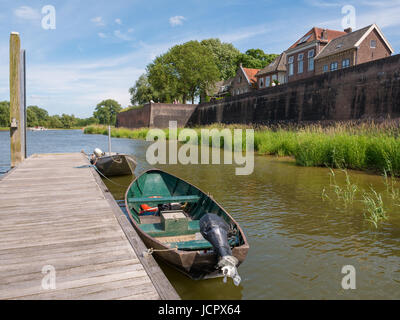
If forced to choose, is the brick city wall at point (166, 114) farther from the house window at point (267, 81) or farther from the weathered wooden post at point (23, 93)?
the weathered wooden post at point (23, 93)

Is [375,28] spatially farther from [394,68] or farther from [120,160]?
[120,160]

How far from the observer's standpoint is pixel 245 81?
43156 millimetres

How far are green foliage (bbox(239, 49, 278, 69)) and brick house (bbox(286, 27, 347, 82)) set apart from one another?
61.3 feet

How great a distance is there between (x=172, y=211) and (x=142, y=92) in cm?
5706

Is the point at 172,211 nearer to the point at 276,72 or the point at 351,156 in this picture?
the point at 351,156

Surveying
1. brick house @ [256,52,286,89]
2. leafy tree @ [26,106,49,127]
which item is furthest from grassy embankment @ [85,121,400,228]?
leafy tree @ [26,106,49,127]

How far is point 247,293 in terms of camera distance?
3125 millimetres

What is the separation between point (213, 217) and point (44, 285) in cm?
166

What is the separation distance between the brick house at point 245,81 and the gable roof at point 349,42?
13759mm

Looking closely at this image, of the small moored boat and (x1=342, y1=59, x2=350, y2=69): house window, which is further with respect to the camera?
(x1=342, y1=59, x2=350, y2=69): house window

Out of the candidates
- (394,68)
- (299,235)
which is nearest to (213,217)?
(299,235)

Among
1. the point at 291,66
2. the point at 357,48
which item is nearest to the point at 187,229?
the point at 357,48

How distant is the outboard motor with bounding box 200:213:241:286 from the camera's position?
268cm

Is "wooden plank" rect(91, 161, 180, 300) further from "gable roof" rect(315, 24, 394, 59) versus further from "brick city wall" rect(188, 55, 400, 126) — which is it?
"gable roof" rect(315, 24, 394, 59)
